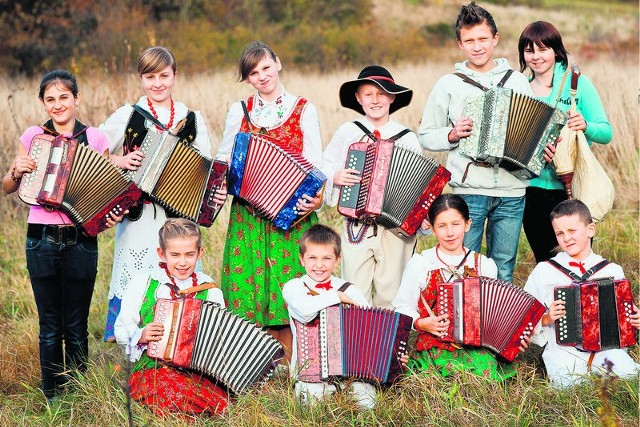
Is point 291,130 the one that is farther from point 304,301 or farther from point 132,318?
point 132,318

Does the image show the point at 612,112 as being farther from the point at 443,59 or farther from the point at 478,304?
the point at 443,59

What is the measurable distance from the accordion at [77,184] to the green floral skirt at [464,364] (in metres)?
1.87

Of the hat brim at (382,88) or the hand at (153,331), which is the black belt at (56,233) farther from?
the hat brim at (382,88)

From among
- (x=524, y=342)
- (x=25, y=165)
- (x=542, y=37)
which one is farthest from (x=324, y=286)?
(x=542, y=37)

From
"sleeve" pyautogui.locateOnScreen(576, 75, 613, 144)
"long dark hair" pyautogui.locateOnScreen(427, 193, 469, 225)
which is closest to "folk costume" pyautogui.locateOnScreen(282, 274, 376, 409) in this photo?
"long dark hair" pyautogui.locateOnScreen(427, 193, 469, 225)

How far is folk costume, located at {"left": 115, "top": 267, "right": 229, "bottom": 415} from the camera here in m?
4.74

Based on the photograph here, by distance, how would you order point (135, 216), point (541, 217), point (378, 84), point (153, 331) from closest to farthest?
point (153, 331) < point (135, 216) < point (378, 84) < point (541, 217)

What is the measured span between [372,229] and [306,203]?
1.40 ft

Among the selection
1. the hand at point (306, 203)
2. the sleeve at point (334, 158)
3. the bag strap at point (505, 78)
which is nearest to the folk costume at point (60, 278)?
the hand at point (306, 203)

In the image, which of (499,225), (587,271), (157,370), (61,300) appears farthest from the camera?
(499,225)

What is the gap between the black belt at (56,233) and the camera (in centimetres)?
505

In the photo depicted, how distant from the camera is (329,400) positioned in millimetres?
4691

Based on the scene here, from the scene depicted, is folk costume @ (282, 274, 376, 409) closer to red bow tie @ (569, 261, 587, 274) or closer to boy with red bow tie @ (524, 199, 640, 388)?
boy with red bow tie @ (524, 199, 640, 388)

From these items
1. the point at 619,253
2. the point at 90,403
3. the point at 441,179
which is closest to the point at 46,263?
the point at 90,403
